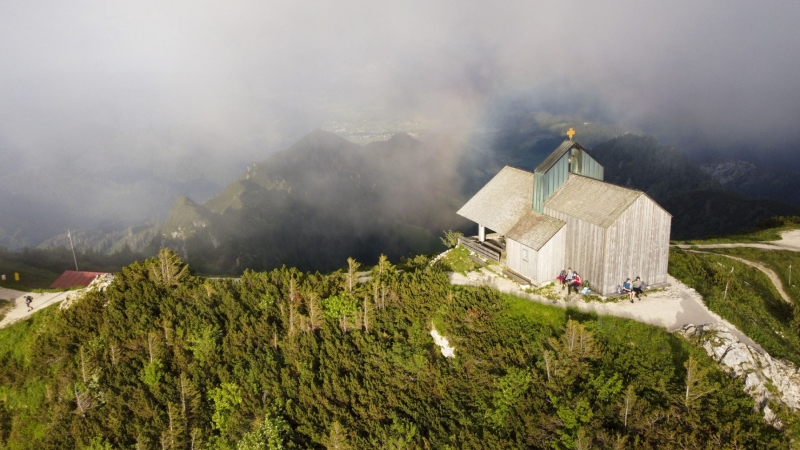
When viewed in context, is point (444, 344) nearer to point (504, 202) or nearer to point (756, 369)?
point (504, 202)

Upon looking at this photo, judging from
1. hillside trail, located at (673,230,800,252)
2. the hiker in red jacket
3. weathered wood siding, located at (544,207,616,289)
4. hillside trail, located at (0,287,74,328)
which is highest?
weathered wood siding, located at (544,207,616,289)

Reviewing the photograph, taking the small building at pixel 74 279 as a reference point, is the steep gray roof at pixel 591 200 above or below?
above

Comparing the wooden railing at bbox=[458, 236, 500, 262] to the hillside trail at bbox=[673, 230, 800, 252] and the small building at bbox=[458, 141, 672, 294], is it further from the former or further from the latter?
the hillside trail at bbox=[673, 230, 800, 252]

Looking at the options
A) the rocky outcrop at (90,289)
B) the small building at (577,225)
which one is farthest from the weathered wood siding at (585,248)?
the rocky outcrop at (90,289)

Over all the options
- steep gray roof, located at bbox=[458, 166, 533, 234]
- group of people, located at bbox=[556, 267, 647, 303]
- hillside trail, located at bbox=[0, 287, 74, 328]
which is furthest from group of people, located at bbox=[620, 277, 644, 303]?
hillside trail, located at bbox=[0, 287, 74, 328]

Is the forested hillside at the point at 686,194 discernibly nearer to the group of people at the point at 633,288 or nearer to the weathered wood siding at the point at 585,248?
the group of people at the point at 633,288
